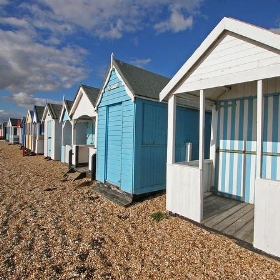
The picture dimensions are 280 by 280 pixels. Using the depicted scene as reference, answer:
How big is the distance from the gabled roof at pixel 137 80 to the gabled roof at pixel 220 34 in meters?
1.27

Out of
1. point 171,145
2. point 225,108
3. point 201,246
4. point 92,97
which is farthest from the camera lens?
point 92,97

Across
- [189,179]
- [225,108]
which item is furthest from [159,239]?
[225,108]

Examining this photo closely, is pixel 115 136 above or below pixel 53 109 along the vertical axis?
below

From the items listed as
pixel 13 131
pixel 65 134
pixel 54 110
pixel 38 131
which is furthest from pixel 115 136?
pixel 13 131

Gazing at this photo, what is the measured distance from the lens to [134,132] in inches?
230

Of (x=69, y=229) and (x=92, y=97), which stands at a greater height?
(x=92, y=97)

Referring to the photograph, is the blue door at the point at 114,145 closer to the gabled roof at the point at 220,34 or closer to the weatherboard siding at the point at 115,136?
the weatherboard siding at the point at 115,136

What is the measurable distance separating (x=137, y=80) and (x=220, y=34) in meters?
3.09

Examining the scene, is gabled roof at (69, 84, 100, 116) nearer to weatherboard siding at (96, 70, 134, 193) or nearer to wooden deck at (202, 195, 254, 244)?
weatherboard siding at (96, 70, 134, 193)

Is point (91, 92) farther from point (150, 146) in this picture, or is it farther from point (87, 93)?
point (150, 146)

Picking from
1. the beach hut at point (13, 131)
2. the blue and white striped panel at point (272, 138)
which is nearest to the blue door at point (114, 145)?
the blue and white striped panel at point (272, 138)

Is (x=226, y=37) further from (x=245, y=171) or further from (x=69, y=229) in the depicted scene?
(x=69, y=229)

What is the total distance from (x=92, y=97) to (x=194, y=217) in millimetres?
7570

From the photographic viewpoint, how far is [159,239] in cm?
384
